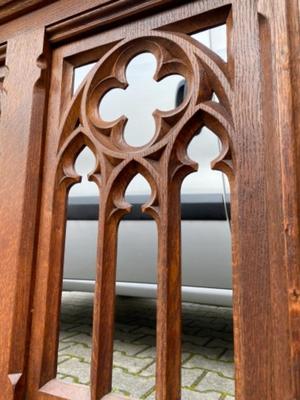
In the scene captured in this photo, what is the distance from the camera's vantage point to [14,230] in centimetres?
67

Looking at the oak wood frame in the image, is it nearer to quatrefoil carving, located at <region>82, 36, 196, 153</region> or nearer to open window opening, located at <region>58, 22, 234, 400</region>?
quatrefoil carving, located at <region>82, 36, 196, 153</region>

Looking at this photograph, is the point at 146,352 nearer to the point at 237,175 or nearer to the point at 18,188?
the point at 18,188

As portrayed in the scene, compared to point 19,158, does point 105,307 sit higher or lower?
lower

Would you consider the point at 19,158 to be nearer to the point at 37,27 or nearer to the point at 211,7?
the point at 37,27

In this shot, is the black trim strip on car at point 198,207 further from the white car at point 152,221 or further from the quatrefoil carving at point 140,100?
the quatrefoil carving at point 140,100

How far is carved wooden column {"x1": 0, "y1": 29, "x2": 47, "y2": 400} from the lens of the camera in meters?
0.61

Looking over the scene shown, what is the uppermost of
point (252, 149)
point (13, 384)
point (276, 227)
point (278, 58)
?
point (278, 58)

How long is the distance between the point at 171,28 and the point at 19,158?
1.36 feet

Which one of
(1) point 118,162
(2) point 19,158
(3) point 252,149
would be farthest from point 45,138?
(3) point 252,149

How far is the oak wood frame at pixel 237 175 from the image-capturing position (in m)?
0.45

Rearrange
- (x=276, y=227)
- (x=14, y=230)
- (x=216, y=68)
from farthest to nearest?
(x=14, y=230) < (x=216, y=68) < (x=276, y=227)

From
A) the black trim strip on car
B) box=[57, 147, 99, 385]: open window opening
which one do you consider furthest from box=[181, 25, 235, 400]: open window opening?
box=[57, 147, 99, 385]: open window opening

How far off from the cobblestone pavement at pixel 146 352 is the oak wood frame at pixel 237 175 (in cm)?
53

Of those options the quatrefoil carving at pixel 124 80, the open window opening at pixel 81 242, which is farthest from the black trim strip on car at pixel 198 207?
the quatrefoil carving at pixel 124 80
